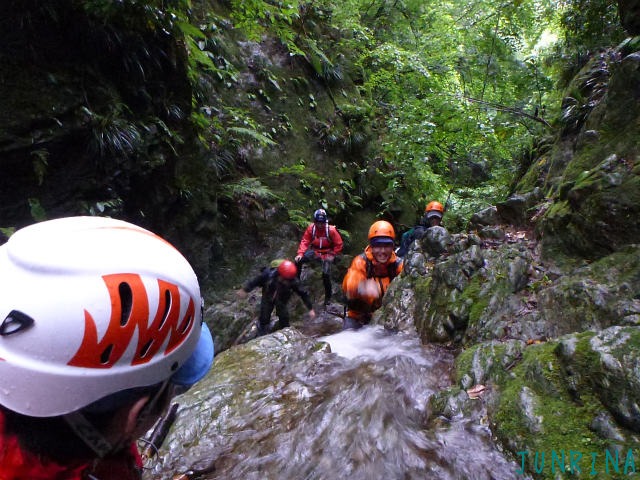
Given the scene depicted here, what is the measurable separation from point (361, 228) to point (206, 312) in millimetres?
6822

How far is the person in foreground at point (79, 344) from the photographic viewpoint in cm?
119

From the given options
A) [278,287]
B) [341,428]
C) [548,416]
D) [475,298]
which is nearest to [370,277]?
[278,287]

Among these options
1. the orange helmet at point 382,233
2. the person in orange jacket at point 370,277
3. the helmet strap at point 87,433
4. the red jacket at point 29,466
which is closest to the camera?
the red jacket at point 29,466

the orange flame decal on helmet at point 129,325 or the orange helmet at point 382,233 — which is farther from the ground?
the orange flame decal on helmet at point 129,325

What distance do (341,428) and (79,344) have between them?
266cm

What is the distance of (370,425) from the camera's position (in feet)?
10.9

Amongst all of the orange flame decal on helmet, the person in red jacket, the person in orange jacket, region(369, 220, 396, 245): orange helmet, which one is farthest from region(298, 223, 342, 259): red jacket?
the orange flame decal on helmet

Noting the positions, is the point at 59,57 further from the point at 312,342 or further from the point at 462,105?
the point at 462,105

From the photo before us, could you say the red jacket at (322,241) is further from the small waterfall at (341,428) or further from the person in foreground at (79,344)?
the person in foreground at (79,344)

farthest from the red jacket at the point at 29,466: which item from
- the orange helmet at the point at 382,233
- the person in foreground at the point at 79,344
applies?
the orange helmet at the point at 382,233

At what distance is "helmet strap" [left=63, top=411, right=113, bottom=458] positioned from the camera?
1.24 metres

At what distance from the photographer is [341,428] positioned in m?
3.30

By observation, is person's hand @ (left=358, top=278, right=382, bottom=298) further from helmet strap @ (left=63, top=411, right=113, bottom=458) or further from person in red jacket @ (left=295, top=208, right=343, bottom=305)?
helmet strap @ (left=63, top=411, right=113, bottom=458)

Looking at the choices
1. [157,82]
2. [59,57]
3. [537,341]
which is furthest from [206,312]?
[537,341]
